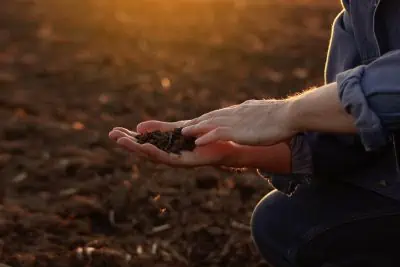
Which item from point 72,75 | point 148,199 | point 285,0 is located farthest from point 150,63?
point 285,0

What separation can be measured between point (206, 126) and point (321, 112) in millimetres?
310

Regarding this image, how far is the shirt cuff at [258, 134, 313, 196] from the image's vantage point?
7.22 feet

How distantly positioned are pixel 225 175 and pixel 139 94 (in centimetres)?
157

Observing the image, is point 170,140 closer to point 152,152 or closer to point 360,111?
→ point 152,152

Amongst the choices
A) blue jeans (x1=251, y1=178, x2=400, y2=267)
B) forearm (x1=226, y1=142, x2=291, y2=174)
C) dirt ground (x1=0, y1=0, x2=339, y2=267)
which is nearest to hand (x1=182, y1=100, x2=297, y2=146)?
forearm (x1=226, y1=142, x2=291, y2=174)

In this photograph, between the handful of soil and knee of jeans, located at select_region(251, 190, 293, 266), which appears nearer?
the handful of soil

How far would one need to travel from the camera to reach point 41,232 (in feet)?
9.82

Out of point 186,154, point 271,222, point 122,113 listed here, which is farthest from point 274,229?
point 122,113

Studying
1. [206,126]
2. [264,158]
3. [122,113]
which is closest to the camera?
[206,126]

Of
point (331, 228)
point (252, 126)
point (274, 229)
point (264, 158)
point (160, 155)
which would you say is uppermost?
point (252, 126)

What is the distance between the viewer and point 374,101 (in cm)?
165

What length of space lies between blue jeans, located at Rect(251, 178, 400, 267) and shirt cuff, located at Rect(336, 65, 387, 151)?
0.37 m

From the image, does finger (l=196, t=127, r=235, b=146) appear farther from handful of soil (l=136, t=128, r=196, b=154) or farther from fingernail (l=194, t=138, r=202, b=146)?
handful of soil (l=136, t=128, r=196, b=154)

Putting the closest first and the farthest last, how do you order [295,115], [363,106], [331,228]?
Answer: 1. [363,106]
2. [295,115]
3. [331,228]
